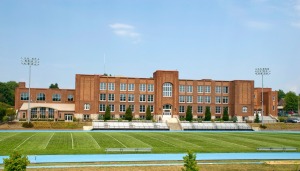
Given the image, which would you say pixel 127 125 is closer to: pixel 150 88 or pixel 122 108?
pixel 122 108

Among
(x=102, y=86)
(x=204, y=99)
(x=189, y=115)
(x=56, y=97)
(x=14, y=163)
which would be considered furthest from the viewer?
(x=204, y=99)

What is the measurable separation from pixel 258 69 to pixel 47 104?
161 feet

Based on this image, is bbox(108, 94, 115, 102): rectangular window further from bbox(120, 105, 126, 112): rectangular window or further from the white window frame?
the white window frame

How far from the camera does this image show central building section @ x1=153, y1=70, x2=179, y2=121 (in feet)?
276

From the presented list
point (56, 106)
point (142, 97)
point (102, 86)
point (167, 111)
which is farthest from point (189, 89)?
point (56, 106)

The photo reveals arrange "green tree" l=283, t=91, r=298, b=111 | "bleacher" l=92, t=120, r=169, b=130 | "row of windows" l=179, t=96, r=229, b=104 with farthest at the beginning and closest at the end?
1. "green tree" l=283, t=91, r=298, b=111
2. "row of windows" l=179, t=96, r=229, b=104
3. "bleacher" l=92, t=120, r=169, b=130

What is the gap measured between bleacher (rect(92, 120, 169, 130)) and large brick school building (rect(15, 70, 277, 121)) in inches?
329

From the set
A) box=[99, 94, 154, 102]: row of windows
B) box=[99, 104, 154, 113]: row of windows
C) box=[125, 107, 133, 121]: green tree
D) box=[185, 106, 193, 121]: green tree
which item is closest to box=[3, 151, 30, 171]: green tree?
box=[125, 107, 133, 121]: green tree

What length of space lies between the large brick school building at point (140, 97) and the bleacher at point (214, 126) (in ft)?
27.6

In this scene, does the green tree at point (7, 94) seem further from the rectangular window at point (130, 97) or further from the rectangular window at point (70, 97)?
the rectangular window at point (130, 97)

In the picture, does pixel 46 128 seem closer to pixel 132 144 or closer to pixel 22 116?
pixel 22 116

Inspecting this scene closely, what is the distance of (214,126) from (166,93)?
14856 millimetres

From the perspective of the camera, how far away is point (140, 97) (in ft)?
278

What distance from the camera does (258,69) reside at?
83.0m
